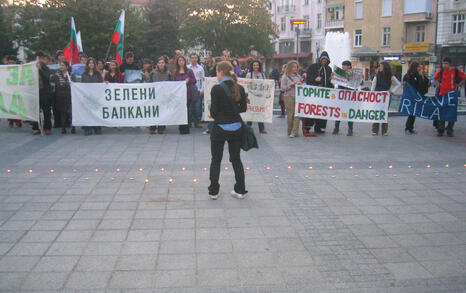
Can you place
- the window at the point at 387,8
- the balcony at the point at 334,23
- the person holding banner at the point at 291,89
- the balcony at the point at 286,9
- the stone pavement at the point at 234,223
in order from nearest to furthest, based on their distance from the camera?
1. the stone pavement at the point at 234,223
2. the person holding banner at the point at 291,89
3. the window at the point at 387,8
4. the balcony at the point at 334,23
5. the balcony at the point at 286,9

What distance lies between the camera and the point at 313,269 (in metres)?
3.95

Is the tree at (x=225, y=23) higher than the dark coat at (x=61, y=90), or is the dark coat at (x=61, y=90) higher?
the tree at (x=225, y=23)

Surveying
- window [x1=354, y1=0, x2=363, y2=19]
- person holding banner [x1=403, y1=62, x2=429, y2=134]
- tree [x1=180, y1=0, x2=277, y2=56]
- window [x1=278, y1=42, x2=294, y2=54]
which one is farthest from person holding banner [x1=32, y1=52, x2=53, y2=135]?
window [x1=278, y1=42, x2=294, y2=54]

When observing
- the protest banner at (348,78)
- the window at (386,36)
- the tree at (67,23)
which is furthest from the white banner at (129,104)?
the window at (386,36)

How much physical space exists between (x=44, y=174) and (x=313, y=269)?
4948 millimetres

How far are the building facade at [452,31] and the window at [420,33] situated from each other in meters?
2.30

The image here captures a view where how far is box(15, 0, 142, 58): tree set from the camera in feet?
94.1

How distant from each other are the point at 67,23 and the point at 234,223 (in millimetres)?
27443

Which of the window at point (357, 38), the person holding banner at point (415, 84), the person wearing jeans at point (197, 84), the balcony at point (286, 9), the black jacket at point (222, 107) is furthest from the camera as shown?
the balcony at point (286, 9)

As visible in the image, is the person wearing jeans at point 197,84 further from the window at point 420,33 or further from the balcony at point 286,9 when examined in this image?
the balcony at point 286,9

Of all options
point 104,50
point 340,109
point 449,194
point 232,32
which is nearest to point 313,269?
point 449,194

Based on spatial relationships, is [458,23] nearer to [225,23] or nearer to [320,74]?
[225,23]

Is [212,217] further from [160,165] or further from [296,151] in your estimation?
[296,151]

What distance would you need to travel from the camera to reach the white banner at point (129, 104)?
37.1ft
